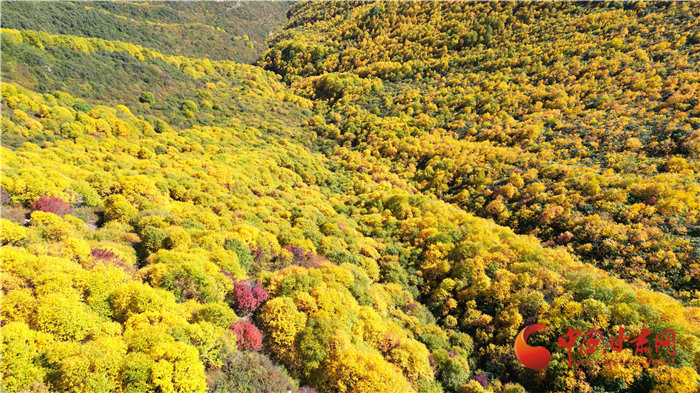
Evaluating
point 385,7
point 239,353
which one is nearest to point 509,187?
point 239,353

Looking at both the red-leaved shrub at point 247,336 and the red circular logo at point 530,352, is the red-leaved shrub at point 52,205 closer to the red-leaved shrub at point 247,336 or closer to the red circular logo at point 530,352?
the red-leaved shrub at point 247,336

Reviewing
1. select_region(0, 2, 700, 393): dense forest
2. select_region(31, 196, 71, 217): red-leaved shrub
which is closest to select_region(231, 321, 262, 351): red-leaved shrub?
select_region(0, 2, 700, 393): dense forest

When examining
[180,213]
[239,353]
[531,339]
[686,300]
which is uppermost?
[180,213]

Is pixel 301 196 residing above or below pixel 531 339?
above

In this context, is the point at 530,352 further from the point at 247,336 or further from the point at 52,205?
the point at 52,205

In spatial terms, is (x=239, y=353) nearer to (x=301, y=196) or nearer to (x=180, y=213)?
(x=180, y=213)

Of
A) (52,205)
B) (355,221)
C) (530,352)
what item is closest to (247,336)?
(52,205)
